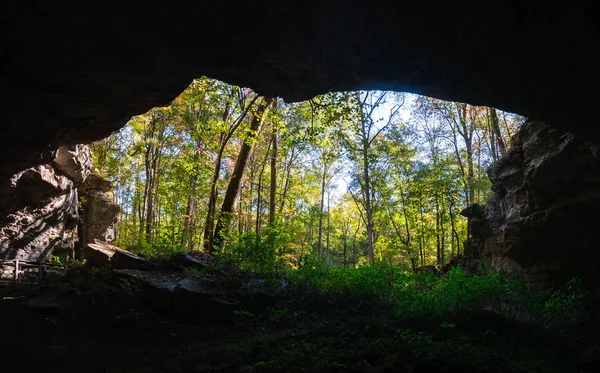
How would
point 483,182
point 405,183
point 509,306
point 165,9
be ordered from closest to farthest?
point 165,9 < point 509,306 < point 483,182 < point 405,183

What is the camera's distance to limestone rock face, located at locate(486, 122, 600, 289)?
729 cm

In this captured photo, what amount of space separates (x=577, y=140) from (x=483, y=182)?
12047 millimetres

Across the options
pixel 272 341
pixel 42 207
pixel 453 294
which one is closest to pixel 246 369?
pixel 272 341

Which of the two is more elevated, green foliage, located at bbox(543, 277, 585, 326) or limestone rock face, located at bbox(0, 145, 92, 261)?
limestone rock face, located at bbox(0, 145, 92, 261)

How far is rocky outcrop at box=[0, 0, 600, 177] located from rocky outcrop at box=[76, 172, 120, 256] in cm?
1498

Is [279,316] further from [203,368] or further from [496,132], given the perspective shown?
[496,132]

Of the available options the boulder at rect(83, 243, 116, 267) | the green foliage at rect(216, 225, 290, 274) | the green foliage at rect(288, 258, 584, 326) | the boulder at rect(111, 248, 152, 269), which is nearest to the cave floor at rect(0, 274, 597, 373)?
the green foliage at rect(288, 258, 584, 326)

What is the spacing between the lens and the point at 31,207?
529 inches

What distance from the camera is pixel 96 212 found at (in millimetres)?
20328

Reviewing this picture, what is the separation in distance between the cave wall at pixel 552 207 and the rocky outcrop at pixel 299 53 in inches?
49.9

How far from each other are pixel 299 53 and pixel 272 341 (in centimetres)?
470

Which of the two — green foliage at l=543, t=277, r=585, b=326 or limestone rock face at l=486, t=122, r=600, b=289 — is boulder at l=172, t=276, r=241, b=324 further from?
limestone rock face at l=486, t=122, r=600, b=289

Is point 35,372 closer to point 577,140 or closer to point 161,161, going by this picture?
point 577,140

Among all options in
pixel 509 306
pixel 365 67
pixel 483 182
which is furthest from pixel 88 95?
pixel 483 182
